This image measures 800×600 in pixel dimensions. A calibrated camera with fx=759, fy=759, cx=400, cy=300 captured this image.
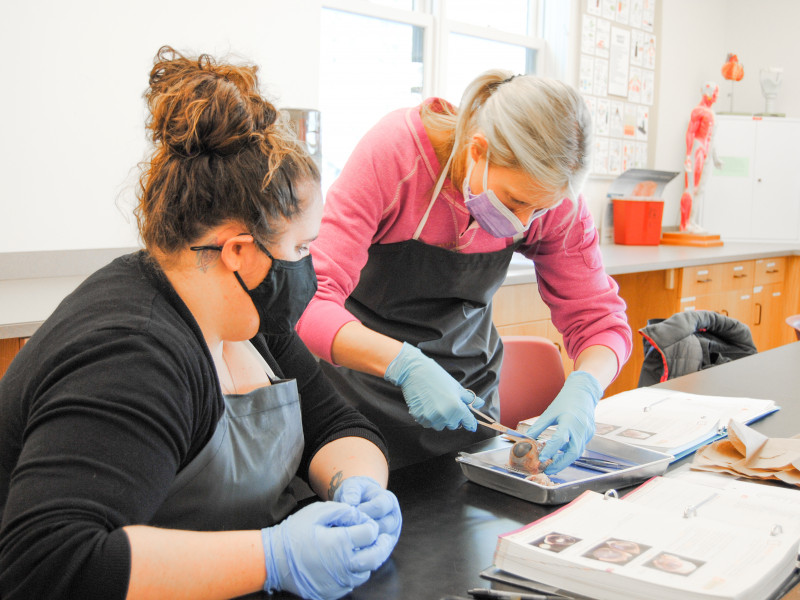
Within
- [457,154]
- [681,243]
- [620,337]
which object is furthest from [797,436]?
[681,243]

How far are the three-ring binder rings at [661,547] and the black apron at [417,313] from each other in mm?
559

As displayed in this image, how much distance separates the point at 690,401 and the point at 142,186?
121 cm

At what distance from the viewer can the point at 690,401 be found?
5.30 feet

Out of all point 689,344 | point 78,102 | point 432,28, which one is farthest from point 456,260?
point 432,28

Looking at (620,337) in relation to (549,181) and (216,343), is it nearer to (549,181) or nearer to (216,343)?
(549,181)

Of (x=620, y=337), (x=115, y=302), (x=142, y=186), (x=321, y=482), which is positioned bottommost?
(x=321, y=482)

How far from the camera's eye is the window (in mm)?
3273

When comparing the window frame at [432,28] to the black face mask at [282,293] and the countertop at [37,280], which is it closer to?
→ the countertop at [37,280]

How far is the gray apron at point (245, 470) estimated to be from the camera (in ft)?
2.99

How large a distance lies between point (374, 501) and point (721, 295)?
3784 millimetres

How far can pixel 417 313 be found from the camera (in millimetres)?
1564

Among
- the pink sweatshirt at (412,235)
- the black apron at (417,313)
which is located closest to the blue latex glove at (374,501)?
the pink sweatshirt at (412,235)

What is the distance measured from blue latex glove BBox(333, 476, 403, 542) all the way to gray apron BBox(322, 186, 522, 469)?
51 cm

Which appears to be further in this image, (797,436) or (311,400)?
Answer: (797,436)
